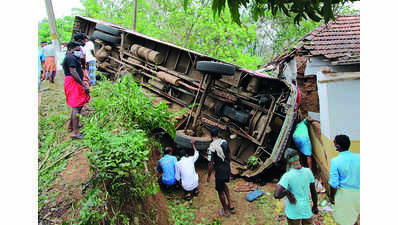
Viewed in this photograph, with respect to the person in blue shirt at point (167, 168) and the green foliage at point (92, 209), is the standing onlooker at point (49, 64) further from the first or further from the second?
the green foliage at point (92, 209)

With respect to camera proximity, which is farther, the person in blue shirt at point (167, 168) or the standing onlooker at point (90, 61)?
the standing onlooker at point (90, 61)

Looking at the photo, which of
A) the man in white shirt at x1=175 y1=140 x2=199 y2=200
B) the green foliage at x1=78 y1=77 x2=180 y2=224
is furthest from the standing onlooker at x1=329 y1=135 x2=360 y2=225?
the man in white shirt at x1=175 y1=140 x2=199 y2=200

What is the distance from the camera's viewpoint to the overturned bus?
19.4 ft

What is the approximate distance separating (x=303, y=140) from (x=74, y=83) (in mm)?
4528

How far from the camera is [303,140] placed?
18.3 ft

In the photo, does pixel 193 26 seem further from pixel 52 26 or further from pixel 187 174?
pixel 187 174

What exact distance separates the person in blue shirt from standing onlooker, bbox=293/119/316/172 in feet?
8.51

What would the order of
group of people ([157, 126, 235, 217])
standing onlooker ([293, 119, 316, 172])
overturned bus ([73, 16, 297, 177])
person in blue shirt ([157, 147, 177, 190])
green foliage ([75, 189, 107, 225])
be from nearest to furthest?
1. green foliage ([75, 189, 107, 225])
2. group of people ([157, 126, 235, 217])
3. person in blue shirt ([157, 147, 177, 190])
4. standing onlooker ([293, 119, 316, 172])
5. overturned bus ([73, 16, 297, 177])

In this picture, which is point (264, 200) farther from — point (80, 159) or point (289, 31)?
point (289, 31)

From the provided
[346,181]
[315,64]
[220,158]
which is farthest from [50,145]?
[315,64]

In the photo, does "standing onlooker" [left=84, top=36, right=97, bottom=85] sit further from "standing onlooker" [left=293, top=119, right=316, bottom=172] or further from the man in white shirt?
"standing onlooker" [left=293, top=119, right=316, bottom=172]

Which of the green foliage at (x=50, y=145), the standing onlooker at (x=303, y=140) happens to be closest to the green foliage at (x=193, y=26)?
the standing onlooker at (x=303, y=140)

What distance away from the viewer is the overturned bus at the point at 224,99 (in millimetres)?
5902

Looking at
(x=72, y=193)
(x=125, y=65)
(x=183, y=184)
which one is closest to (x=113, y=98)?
(x=72, y=193)
